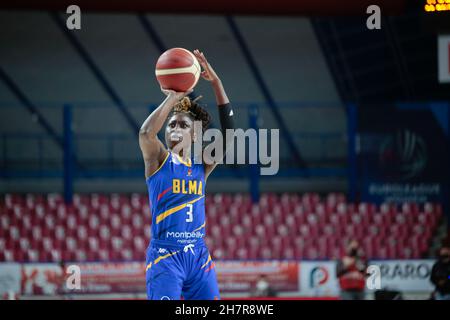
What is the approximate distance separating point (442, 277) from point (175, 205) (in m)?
5.63

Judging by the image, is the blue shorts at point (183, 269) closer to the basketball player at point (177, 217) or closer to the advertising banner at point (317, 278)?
the basketball player at point (177, 217)

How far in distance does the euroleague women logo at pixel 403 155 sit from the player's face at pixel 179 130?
388 inches

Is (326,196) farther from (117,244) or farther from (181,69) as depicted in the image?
(181,69)

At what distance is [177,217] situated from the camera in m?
5.92

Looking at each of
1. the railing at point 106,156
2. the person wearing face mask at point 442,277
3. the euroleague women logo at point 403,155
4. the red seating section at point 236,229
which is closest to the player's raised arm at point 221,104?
the person wearing face mask at point 442,277

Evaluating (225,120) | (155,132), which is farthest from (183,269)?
(225,120)

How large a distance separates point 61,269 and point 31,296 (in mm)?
611

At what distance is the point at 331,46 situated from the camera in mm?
18500

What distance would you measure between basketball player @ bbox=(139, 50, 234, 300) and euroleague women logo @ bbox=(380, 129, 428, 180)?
9.87 metres

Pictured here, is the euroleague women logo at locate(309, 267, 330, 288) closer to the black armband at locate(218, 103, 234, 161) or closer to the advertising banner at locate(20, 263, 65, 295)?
the advertising banner at locate(20, 263, 65, 295)

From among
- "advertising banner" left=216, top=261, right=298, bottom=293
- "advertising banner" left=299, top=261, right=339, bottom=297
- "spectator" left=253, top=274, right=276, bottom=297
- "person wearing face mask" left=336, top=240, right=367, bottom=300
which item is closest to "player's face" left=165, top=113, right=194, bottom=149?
"person wearing face mask" left=336, top=240, right=367, bottom=300

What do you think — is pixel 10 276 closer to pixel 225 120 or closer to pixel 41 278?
pixel 41 278

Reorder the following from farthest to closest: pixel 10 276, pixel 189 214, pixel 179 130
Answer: pixel 10 276 → pixel 179 130 → pixel 189 214

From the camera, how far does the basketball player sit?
5793mm
